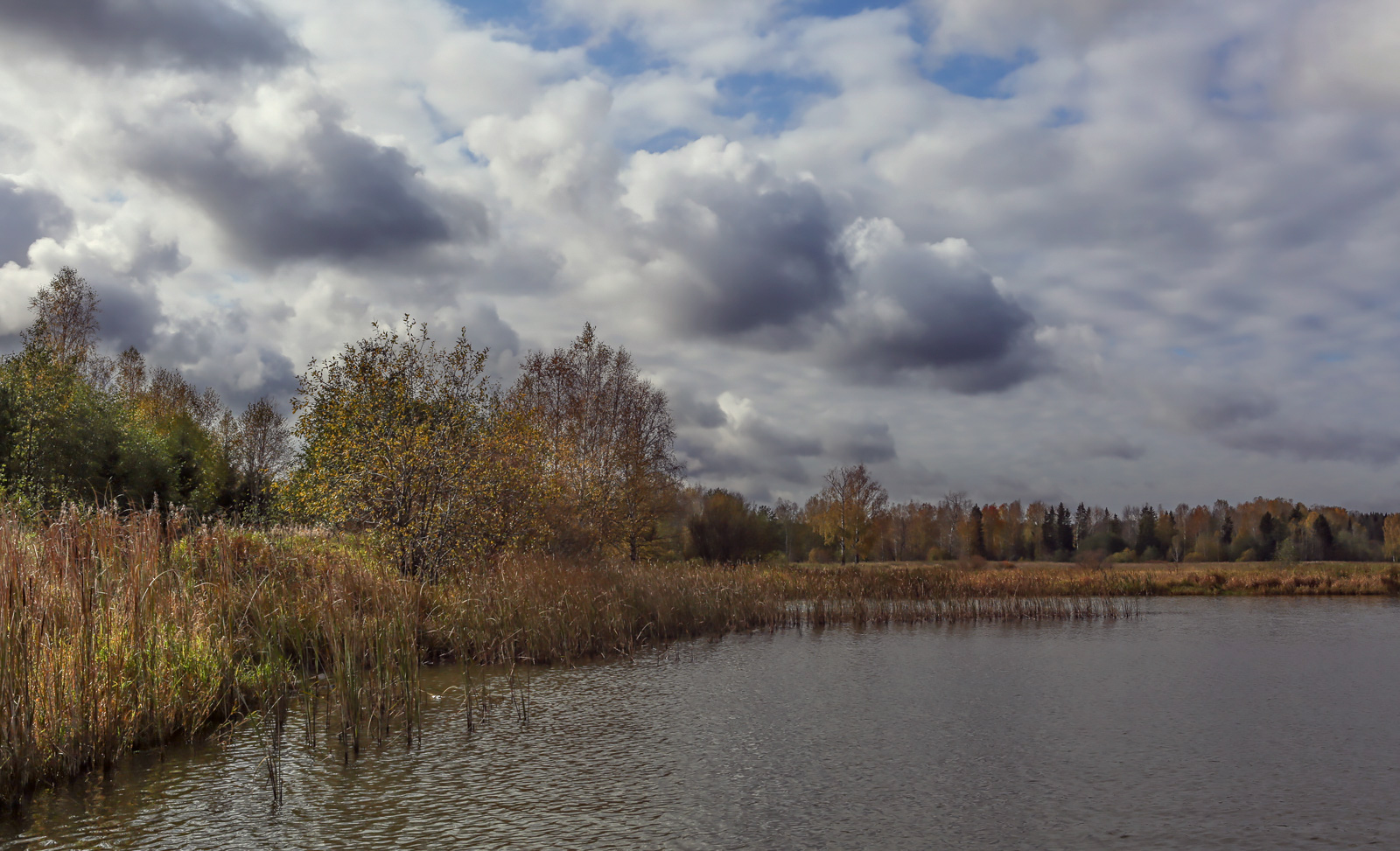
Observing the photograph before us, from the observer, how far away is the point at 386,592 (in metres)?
17.0

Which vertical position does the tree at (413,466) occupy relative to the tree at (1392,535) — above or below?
above

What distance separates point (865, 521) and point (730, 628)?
5722cm

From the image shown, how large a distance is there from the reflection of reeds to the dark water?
594 mm

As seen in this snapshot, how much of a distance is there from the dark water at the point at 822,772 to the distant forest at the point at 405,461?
534 cm

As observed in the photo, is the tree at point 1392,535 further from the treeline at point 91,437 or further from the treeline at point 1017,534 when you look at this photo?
the treeline at point 91,437

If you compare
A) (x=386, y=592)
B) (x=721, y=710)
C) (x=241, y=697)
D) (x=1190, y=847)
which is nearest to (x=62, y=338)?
(x=386, y=592)

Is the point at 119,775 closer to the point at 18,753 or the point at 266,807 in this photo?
the point at 18,753

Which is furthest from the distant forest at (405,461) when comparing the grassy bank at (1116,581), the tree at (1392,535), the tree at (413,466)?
the tree at (1392,535)

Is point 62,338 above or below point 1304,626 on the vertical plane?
above

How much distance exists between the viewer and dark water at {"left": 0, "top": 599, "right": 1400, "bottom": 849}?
8.34 m

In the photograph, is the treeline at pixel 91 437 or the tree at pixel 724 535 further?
the tree at pixel 724 535

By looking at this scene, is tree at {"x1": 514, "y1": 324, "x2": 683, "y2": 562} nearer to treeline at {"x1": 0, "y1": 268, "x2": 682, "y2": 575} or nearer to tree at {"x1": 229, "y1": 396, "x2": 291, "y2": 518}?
treeline at {"x1": 0, "y1": 268, "x2": 682, "y2": 575}

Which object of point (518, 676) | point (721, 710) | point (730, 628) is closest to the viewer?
point (721, 710)

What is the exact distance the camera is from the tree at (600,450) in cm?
3626
